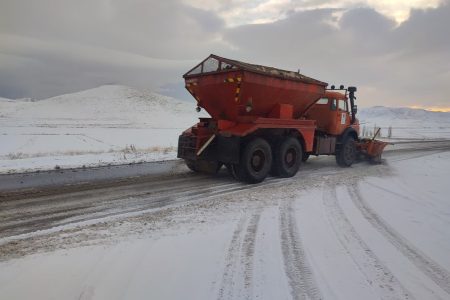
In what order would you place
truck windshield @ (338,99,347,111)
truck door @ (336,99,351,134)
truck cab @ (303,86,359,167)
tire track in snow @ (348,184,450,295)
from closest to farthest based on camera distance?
tire track in snow @ (348,184,450,295) → truck cab @ (303,86,359,167) → truck door @ (336,99,351,134) → truck windshield @ (338,99,347,111)

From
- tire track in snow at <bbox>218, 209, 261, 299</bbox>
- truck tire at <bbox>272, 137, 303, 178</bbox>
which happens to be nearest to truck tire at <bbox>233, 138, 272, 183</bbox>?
truck tire at <bbox>272, 137, 303, 178</bbox>

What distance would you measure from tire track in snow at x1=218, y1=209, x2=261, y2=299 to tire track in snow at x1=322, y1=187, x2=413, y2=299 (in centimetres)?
128

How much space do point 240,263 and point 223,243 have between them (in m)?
0.69

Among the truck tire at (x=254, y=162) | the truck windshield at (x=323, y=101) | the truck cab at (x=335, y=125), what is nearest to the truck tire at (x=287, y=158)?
the truck tire at (x=254, y=162)

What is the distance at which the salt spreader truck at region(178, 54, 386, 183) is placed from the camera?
9.80 m

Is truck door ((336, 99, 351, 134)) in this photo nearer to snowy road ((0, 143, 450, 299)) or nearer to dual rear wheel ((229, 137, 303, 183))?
dual rear wheel ((229, 137, 303, 183))

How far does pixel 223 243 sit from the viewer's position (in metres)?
5.23

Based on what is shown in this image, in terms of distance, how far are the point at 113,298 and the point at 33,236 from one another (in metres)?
2.31

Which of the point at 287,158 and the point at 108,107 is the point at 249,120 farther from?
the point at 108,107

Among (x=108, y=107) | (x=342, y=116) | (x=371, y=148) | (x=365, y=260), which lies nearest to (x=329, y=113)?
(x=342, y=116)

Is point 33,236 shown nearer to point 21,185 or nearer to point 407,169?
point 21,185

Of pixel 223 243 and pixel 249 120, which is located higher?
pixel 249 120

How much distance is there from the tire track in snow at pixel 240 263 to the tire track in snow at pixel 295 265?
0.42 m

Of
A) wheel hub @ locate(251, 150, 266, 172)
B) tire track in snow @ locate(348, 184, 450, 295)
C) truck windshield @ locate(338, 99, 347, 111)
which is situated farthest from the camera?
truck windshield @ locate(338, 99, 347, 111)
